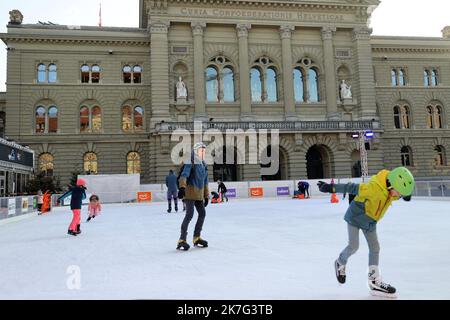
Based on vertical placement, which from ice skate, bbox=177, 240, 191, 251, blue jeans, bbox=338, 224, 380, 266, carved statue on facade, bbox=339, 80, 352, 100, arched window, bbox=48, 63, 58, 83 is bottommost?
ice skate, bbox=177, 240, 191, 251

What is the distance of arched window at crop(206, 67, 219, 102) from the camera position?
42219mm

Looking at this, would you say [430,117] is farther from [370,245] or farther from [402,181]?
[402,181]

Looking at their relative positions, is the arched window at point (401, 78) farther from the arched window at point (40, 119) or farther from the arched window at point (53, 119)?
the arched window at point (40, 119)

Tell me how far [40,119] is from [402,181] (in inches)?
1664

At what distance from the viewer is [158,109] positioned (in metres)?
39.8

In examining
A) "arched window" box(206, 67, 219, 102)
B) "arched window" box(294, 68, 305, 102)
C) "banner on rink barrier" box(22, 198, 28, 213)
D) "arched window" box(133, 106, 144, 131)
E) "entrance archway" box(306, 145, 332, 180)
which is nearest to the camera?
"banner on rink barrier" box(22, 198, 28, 213)

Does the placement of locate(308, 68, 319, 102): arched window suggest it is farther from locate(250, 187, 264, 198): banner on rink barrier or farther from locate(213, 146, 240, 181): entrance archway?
locate(250, 187, 264, 198): banner on rink barrier

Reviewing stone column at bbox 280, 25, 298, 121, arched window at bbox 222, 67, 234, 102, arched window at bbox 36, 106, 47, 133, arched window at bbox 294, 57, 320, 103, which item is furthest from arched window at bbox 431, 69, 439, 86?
arched window at bbox 36, 106, 47, 133

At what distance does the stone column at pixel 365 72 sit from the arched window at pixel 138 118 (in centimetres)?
2375

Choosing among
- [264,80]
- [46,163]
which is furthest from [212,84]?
[46,163]

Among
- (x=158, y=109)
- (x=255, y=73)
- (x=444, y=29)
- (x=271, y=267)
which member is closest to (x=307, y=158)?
(x=255, y=73)

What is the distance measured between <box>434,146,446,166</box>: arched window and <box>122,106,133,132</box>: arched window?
36072 millimetres
